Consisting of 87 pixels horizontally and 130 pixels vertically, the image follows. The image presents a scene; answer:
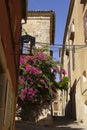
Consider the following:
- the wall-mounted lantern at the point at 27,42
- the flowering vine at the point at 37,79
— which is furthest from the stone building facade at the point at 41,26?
the wall-mounted lantern at the point at 27,42

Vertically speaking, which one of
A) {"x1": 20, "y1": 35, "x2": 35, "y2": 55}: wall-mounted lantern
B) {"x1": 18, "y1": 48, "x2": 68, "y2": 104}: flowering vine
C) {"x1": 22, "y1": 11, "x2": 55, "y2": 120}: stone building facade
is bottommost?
{"x1": 18, "y1": 48, "x2": 68, "y2": 104}: flowering vine

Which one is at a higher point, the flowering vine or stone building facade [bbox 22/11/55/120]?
stone building facade [bbox 22/11/55/120]

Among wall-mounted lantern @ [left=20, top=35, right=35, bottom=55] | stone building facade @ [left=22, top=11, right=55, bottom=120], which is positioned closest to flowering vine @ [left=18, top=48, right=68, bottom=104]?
stone building facade @ [left=22, top=11, right=55, bottom=120]

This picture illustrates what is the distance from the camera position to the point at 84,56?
16391mm

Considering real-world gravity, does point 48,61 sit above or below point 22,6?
below

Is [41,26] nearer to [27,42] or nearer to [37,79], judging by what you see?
[37,79]

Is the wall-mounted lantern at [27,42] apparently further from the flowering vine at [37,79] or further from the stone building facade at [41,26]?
the stone building facade at [41,26]

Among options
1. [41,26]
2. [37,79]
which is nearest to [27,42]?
[37,79]

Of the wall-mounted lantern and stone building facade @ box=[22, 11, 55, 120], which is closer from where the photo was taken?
the wall-mounted lantern

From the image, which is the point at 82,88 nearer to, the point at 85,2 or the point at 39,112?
the point at 39,112

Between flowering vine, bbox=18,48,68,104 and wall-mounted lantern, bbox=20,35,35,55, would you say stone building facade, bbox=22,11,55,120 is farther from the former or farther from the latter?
wall-mounted lantern, bbox=20,35,35,55

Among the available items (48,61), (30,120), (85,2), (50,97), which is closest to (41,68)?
(48,61)

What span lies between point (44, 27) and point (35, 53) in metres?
4.79

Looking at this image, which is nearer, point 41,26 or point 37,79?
point 37,79
